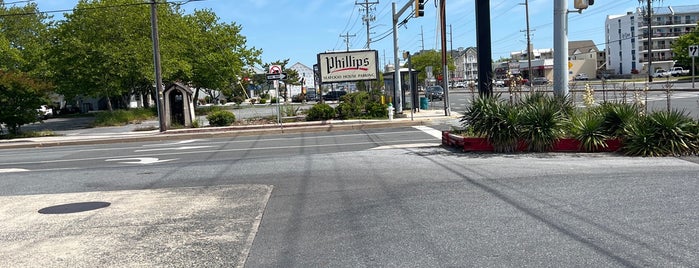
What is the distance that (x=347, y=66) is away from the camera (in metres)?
30.1

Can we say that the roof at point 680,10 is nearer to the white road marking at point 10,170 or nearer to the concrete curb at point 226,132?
the concrete curb at point 226,132

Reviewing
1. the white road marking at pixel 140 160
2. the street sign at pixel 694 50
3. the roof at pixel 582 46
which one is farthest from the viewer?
the roof at pixel 582 46

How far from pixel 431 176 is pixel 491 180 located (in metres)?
1.09

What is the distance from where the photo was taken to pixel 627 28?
440 feet

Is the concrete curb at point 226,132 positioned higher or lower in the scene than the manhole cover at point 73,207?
higher

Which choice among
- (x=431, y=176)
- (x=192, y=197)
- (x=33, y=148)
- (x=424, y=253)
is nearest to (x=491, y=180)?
(x=431, y=176)

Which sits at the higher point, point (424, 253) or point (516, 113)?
point (516, 113)

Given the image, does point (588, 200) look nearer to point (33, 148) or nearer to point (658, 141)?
point (658, 141)

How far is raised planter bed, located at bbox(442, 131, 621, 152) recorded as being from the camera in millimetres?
12055

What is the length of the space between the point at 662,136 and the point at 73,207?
1052 cm

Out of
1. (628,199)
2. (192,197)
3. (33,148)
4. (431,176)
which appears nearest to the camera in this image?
(628,199)

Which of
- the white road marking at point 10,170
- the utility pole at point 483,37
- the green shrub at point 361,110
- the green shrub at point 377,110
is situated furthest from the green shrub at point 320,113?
the white road marking at point 10,170

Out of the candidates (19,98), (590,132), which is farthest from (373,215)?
(19,98)

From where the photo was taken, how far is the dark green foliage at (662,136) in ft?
36.4
